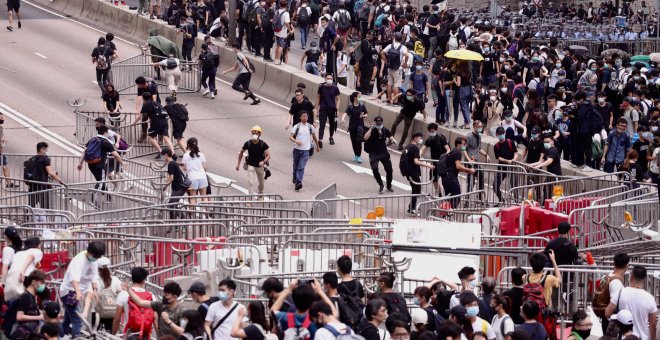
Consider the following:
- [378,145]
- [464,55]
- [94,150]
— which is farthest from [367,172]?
[94,150]

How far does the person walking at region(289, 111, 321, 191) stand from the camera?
2841 centimetres

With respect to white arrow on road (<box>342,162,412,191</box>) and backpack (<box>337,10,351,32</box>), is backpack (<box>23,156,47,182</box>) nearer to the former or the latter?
white arrow on road (<box>342,162,412,191</box>)

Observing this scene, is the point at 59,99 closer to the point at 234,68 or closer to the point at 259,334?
the point at 234,68

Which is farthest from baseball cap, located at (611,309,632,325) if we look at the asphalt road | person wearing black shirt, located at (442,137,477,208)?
the asphalt road

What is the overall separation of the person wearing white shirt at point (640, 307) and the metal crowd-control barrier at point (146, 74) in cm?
2090

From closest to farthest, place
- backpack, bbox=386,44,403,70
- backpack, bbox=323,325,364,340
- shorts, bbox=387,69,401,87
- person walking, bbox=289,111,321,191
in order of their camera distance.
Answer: backpack, bbox=323,325,364,340
person walking, bbox=289,111,321,191
backpack, bbox=386,44,403,70
shorts, bbox=387,69,401,87

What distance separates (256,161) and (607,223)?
6.94 meters

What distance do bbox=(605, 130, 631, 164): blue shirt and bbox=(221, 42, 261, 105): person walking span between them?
9.73m

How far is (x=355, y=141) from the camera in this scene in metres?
30.3

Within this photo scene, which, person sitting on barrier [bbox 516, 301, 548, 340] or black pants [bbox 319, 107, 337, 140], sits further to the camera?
black pants [bbox 319, 107, 337, 140]

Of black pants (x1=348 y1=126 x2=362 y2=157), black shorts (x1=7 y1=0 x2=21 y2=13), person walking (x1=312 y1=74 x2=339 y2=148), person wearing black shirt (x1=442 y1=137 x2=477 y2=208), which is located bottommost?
person wearing black shirt (x1=442 y1=137 x2=477 y2=208)

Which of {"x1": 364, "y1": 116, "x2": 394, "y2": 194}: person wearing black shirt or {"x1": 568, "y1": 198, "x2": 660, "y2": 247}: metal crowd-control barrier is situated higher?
{"x1": 364, "y1": 116, "x2": 394, "y2": 194}: person wearing black shirt

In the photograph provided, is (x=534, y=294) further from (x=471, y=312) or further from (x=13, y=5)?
(x=13, y=5)

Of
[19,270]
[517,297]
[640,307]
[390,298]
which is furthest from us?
[19,270]
